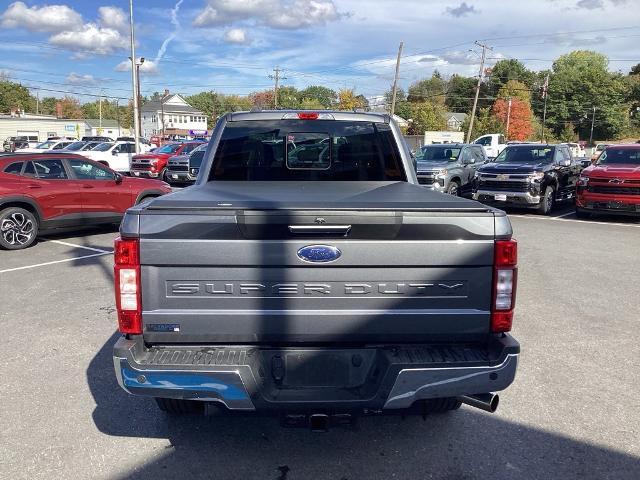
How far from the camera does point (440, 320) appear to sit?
2.96 metres

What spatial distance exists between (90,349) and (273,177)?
2.32 metres

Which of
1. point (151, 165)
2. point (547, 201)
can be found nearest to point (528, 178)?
point (547, 201)

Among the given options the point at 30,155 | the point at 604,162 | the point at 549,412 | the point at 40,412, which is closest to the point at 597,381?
the point at 549,412

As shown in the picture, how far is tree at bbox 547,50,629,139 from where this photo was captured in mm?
88625

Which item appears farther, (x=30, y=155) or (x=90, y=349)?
(x=30, y=155)

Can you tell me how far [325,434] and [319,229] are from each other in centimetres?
160

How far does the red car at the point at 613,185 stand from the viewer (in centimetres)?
1366

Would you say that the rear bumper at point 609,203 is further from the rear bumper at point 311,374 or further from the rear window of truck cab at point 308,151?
the rear bumper at point 311,374

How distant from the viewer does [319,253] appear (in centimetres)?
285

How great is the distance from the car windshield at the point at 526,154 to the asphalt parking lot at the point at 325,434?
1101cm

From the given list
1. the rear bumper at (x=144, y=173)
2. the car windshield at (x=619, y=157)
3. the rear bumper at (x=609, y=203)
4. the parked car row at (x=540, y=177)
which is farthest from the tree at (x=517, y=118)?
the rear bumper at (x=609, y=203)

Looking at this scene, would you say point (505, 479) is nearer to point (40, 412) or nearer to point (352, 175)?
point (352, 175)

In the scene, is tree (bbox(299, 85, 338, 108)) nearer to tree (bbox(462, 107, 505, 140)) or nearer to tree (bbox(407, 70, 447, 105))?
tree (bbox(407, 70, 447, 105))

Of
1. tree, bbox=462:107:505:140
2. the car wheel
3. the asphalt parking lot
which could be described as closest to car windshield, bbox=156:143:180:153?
the car wheel
